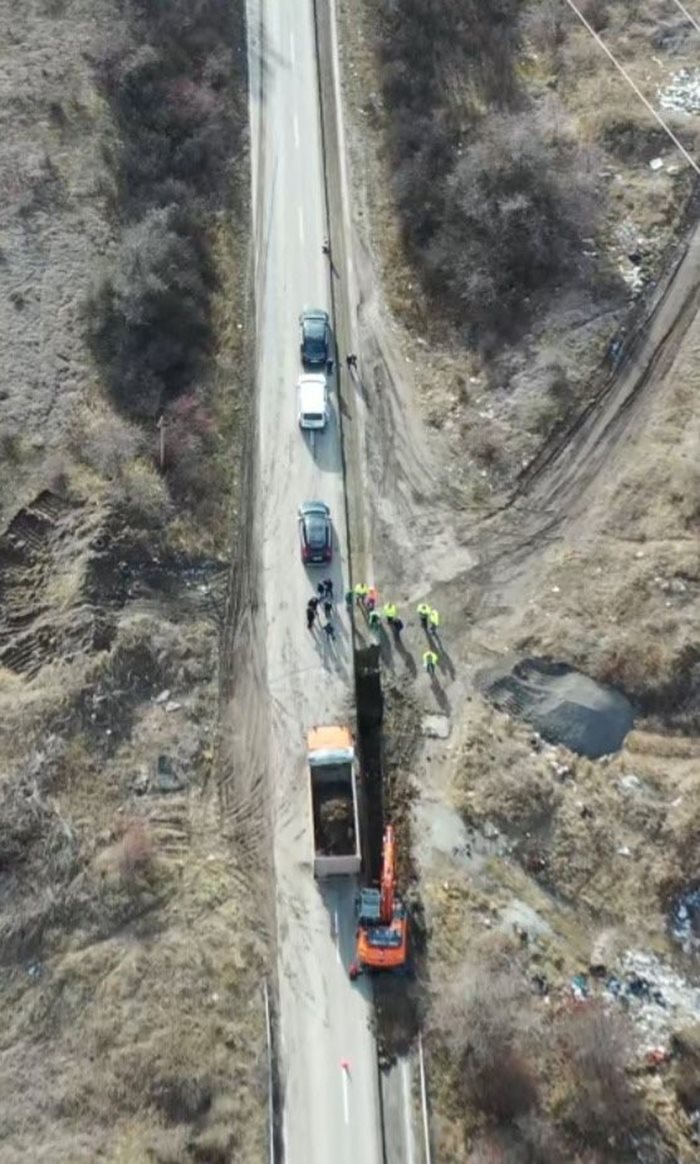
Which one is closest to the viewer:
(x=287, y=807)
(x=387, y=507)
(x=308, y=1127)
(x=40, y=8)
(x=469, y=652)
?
(x=308, y=1127)

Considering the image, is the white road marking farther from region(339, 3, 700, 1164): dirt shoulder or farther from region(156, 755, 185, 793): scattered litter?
region(156, 755, 185, 793): scattered litter

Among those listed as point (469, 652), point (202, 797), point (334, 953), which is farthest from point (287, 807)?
point (469, 652)

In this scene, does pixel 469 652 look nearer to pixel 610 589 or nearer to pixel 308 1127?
pixel 610 589

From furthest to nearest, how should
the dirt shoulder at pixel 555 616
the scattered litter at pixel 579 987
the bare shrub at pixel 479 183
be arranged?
1. the bare shrub at pixel 479 183
2. the scattered litter at pixel 579 987
3. the dirt shoulder at pixel 555 616

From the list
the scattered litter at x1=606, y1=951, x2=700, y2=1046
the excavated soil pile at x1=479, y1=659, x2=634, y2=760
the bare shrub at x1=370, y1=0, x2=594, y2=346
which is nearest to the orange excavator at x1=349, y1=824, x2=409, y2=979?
the scattered litter at x1=606, y1=951, x2=700, y2=1046

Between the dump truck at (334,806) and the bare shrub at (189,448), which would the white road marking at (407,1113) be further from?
the bare shrub at (189,448)

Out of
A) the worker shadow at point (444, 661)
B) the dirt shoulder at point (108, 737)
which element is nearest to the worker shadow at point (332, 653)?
the worker shadow at point (444, 661)

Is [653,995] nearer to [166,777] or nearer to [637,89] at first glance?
[166,777]
